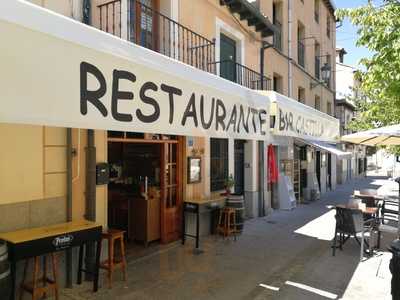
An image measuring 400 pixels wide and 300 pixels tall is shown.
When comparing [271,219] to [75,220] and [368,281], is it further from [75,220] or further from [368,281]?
[75,220]

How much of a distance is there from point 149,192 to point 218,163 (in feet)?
8.04

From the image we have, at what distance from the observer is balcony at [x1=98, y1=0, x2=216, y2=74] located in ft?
18.1

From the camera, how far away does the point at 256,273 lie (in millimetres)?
5629

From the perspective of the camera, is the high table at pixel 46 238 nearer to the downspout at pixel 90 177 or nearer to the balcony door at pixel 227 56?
the downspout at pixel 90 177

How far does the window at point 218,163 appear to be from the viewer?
8539 mm

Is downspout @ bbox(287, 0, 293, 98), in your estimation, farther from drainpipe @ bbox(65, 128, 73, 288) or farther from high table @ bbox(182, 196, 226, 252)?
drainpipe @ bbox(65, 128, 73, 288)

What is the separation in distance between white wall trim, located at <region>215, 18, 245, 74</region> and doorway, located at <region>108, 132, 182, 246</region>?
2899 mm

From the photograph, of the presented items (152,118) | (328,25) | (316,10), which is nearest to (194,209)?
(152,118)

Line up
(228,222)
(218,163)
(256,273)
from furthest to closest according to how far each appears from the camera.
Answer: (218,163), (228,222), (256,273)

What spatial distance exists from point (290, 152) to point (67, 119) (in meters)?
11.5

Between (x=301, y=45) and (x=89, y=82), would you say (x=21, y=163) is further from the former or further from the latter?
(x=301, y=45)

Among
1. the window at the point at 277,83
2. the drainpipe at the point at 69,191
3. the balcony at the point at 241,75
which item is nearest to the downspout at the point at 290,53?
the window at the point at 277,83

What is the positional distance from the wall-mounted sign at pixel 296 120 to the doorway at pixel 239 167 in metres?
2.80

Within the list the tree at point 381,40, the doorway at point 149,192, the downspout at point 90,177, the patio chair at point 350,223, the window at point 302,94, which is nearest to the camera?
the downspout at point 90,177
